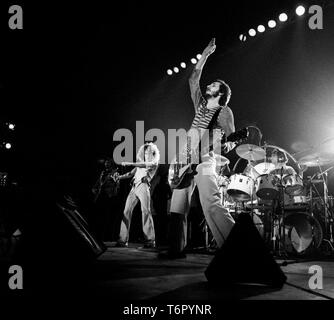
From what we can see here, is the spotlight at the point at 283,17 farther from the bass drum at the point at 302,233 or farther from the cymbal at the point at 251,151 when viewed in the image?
the bass drum at the point at 302,233

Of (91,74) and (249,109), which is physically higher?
(91,74)

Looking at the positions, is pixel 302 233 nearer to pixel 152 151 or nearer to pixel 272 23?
pixel 152 151

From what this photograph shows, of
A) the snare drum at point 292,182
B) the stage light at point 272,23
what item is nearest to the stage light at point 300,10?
the stage light at point 272,23

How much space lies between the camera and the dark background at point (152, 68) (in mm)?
7168

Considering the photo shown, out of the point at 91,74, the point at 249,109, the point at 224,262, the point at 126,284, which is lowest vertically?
the point at 126,284

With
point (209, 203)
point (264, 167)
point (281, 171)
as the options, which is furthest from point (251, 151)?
point (209, 203)

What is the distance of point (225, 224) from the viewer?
3652mm

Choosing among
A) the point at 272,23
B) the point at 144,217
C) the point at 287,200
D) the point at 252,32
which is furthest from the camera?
the point at 252,32

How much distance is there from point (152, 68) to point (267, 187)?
548 centimetres

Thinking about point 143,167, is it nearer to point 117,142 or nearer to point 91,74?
point 117,142

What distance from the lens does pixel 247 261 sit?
2.35m

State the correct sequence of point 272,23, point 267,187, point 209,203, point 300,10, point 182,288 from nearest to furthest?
point 182,288 < point 209,203 < point 267,187 < point 300,10 < point 272,23
